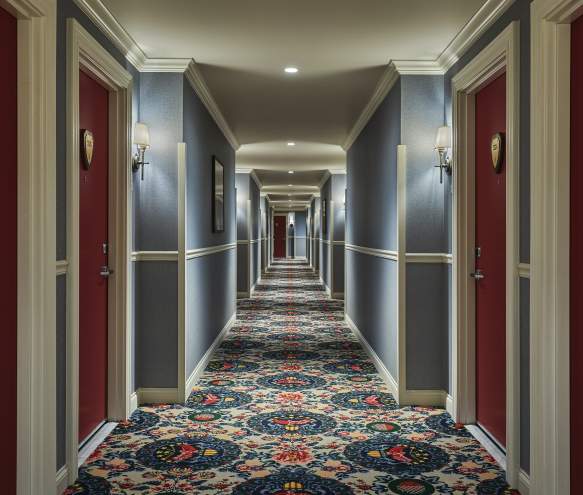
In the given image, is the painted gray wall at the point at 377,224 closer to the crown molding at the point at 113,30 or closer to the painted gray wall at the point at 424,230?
the painted gray wall at the point at 424,230

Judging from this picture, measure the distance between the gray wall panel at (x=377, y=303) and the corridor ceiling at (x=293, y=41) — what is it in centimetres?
135

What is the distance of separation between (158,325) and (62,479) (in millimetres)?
1398

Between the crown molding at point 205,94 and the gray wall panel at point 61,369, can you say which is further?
the crown molding at point 205,94

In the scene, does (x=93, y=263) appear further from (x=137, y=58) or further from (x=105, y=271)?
(x=137, y=58)

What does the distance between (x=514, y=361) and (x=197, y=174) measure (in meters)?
2.69

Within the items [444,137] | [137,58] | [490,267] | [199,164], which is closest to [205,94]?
[199,164]
